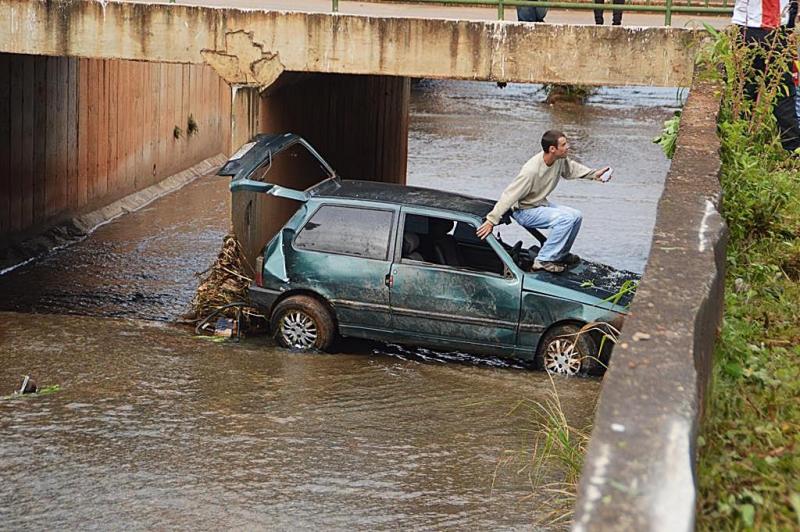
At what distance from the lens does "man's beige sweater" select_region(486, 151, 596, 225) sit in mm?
11180

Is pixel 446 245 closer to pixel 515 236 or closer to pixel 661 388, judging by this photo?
pixel 515 236

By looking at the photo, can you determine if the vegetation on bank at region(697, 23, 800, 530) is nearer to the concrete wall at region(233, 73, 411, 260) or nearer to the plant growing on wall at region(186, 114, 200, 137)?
the concrete wall at region(233, 73, 411, 260)

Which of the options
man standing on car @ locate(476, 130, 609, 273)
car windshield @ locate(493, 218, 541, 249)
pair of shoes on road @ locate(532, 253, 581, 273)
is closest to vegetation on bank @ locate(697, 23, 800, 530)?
man standing on car @ locate(476, 130, 609, 273)

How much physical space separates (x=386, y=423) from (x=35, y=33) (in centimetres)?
649

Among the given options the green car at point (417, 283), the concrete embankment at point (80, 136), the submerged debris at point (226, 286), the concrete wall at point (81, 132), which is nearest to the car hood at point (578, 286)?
the green car at point (417, 283)

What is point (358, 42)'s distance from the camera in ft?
43.4

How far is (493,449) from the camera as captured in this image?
28.5ft

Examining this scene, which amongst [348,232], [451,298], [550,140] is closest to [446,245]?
[451,298]

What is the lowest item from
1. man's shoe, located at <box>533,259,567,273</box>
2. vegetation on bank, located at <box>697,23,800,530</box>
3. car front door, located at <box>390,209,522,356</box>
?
car front door, located at <box>390,209,522,356</box>

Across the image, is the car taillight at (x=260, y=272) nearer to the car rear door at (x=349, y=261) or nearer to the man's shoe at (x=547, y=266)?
the car rear door at (x=349, y=261)

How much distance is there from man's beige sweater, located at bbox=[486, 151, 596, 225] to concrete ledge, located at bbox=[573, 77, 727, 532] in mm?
5478

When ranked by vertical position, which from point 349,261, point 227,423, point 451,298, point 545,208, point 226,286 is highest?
point 545,208

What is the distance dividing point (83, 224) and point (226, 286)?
676 centimetres

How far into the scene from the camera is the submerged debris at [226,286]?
12.8 m
